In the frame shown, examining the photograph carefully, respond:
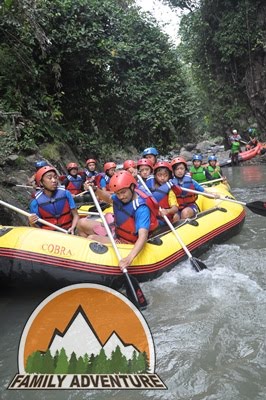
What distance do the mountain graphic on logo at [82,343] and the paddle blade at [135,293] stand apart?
135 cm

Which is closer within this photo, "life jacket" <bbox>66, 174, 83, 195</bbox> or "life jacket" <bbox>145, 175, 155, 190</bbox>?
"life jacket" <bbox>145, 175, 155, 190</bbox>

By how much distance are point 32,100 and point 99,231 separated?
211 inches

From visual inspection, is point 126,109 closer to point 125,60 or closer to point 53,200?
point 125,60

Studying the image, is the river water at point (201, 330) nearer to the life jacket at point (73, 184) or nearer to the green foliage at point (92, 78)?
the life jacket at point (73, 184)

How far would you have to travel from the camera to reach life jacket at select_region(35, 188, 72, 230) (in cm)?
470

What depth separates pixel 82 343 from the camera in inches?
79.2

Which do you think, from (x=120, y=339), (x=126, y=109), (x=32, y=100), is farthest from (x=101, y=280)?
(x=126, y=109)

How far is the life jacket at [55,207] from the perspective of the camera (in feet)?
15.4

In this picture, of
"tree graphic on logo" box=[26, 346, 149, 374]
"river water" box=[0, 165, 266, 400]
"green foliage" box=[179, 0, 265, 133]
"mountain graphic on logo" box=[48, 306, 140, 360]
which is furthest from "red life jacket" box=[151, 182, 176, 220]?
"green foliage" box=[179, 0, 265, 133]

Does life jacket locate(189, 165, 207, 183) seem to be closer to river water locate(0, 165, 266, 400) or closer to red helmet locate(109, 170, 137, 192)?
river water locate(0, 165, 266, 400)

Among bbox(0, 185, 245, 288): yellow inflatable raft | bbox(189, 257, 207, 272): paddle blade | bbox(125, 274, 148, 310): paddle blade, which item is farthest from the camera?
bbox(189, 257, 207, 272): paddle blade

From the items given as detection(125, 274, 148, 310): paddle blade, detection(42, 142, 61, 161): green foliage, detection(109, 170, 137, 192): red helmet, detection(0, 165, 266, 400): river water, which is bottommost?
detection(0, 165, 266, 400): river water

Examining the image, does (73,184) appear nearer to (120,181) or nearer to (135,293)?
(120,181)

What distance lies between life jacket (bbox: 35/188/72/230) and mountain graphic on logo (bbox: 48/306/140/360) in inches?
105
